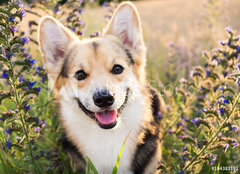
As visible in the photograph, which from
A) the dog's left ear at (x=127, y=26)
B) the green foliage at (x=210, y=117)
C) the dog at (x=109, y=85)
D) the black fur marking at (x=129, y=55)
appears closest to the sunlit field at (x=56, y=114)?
the green foliage at (x=210, y=117)

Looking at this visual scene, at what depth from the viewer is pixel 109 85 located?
228cm

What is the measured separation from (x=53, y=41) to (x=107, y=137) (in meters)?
1.21

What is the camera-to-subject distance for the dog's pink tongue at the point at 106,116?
2345 mm

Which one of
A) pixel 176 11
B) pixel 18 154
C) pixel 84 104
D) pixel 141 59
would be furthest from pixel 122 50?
pixel 176 11

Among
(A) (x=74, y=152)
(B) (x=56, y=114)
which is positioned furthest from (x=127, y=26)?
(A) (x=74, y=152)

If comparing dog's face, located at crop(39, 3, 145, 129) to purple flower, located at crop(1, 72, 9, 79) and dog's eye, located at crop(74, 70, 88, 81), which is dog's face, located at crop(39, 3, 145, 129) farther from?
purple flower, located at crop(1, 72, 9, 79)

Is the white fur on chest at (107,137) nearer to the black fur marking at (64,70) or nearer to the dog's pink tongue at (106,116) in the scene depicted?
the dog's pink tongue at (106,116)

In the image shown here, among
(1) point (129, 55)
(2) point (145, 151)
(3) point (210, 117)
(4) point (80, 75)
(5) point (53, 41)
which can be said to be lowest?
(2) point (145, 151)

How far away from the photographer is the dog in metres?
2.43

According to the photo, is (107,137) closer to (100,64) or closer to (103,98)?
(103,98)

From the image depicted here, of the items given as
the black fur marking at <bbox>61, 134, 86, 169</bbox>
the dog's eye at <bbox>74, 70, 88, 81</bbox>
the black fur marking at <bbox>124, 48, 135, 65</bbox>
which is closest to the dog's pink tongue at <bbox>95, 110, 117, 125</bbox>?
the dog's eye at <bbox>74, 70, 88, 81</bbox>

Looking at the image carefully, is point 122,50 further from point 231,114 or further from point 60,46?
point 231,114

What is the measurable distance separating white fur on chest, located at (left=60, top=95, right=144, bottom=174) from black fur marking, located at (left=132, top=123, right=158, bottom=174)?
63mm

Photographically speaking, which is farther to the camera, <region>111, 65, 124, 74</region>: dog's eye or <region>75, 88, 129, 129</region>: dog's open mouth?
<region>111, 65, 124, 74</region>: dog's eye
